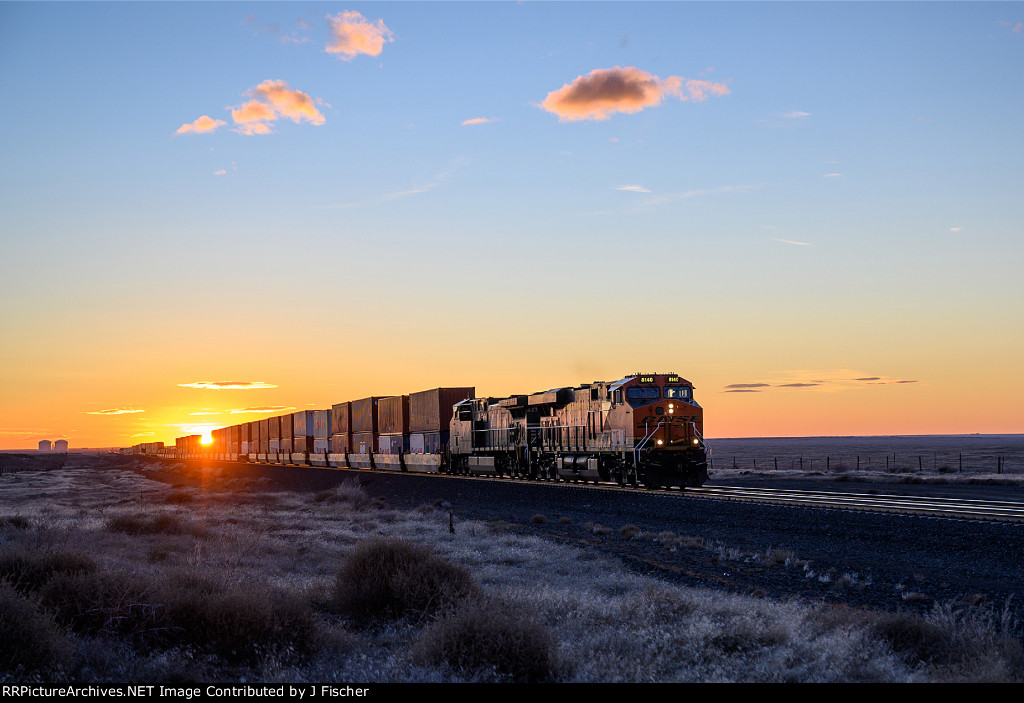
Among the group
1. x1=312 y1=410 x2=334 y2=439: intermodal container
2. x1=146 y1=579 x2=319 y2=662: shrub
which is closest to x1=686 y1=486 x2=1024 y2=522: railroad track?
x1=146 y1=579 x2=319 y2=662: shrub

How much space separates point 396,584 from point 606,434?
2422cm

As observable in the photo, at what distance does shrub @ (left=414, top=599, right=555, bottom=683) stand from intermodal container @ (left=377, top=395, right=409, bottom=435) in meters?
51.2

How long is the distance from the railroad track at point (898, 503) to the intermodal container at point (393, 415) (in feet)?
104

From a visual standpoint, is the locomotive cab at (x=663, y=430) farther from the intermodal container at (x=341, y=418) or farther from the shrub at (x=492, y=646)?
the intermodal container at (x=341, y=418)

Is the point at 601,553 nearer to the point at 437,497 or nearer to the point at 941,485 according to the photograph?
the point at 437,497

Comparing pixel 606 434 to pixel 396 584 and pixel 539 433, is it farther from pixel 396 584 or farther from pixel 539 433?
pixel 396 584

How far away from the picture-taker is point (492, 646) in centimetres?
836

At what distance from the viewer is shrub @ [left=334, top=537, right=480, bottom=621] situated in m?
11.5

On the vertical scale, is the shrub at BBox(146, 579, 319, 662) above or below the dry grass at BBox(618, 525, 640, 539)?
above

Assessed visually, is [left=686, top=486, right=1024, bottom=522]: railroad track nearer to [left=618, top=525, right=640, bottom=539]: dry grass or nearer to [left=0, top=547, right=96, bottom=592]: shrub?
[left=618, top=525, right=640, bottom=539]: dry grass

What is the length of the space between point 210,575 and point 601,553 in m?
8.68

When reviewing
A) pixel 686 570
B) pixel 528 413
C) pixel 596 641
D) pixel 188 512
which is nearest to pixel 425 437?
pixel 528 413

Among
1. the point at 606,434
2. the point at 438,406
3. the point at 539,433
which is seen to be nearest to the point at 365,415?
the point at 438,406

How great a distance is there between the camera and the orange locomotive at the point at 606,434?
107ft
